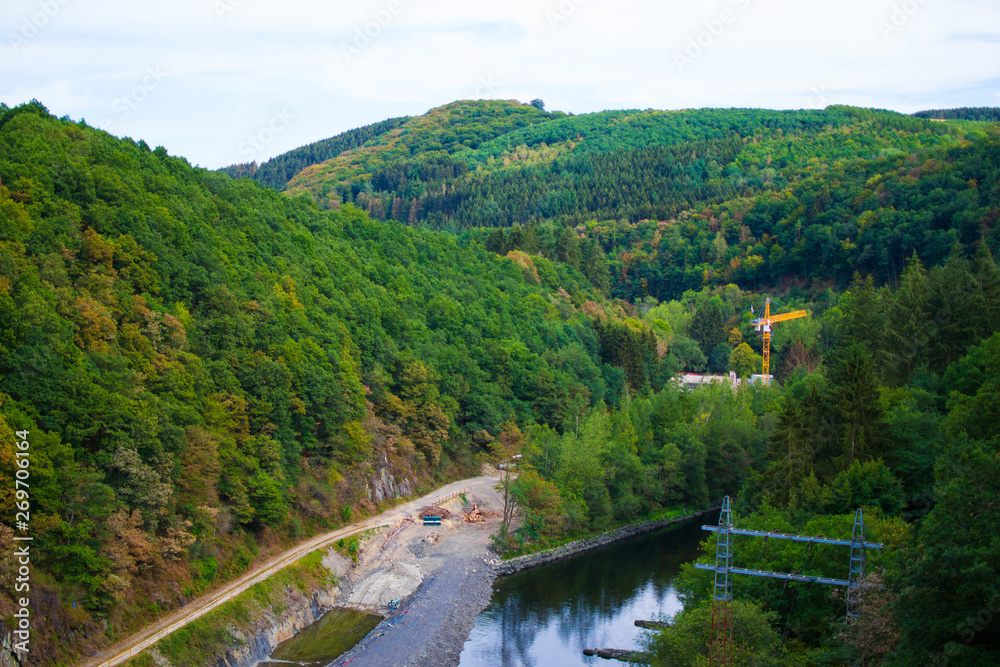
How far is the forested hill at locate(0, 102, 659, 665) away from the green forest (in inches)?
7.0

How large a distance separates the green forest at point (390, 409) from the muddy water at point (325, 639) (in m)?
5.22

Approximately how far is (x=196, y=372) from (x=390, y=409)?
76.5 feet

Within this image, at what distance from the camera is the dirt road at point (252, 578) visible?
127 feet

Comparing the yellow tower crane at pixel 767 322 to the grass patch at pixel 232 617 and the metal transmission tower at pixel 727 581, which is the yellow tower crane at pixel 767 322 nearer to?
the grass patch at pixel 232 617

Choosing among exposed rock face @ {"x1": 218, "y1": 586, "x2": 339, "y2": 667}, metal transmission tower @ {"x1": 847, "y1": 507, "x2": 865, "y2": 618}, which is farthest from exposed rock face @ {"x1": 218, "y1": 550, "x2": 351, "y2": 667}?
metal transmission tower @ {"x1": 847, "y1": 507, "x2": 865, "y2": 618}

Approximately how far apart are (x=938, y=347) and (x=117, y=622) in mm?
56618

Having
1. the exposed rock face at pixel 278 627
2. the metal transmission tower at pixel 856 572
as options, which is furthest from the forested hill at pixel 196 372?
the metal transmission tower at pixel 856 572

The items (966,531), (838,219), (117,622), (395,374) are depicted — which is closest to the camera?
(966,531)

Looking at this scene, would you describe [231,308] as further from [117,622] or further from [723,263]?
[723,263]

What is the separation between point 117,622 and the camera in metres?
40.1

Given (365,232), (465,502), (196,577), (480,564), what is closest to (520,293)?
(365,232)

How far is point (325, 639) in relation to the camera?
47.9 m

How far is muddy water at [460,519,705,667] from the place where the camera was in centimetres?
4819

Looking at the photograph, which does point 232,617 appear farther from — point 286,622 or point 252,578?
point 252,578
